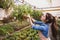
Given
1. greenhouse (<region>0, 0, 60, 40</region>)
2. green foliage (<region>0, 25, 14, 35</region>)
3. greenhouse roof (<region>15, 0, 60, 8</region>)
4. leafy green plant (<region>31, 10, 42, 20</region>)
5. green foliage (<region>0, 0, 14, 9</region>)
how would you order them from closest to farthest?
greenhouse (<region>0, 0, 60, 40</region>) → green foliage (<region>0, 0, 14, 9</region>) → green foliage (<region>0, 25, 14, 35</region>) → leafy green plant (<region>31, 10, 42, 20</region>) → greenhouse roof (<region>15, 0, 60, 8</region>)

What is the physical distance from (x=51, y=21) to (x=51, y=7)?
707mm

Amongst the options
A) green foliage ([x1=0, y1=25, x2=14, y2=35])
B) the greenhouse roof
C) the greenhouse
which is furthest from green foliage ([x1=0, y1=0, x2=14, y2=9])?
the greenhouse roof

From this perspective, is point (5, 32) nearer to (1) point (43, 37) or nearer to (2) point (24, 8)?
(2) point (24, 8)

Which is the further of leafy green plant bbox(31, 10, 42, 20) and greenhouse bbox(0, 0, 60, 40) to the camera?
leafy green plant bbox(31, 10, 42, 20)

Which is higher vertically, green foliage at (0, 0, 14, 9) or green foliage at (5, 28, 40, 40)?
green foliage at (0, 0, 14, 9)

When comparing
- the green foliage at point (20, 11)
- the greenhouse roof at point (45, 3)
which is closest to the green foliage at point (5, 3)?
the green foliage at point (20, 11)

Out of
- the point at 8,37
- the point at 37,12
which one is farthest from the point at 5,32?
the point at 37,12

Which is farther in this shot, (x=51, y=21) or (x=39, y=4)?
(x=39, y=4)

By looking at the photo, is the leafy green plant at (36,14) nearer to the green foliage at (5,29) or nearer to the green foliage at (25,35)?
the green foliage at (25,35)

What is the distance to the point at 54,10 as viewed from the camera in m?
2.71

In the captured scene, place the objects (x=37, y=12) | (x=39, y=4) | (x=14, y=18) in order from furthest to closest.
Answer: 1. (x=39, y=4)
2. (x=37, y=12)
3. (x=14, y=18)

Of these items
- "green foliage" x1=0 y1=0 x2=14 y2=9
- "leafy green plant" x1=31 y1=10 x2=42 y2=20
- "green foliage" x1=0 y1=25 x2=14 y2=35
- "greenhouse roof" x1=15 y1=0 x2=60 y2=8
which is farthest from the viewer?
"greenhouse roof" x1=15 y1=0 x2=60 y2=8

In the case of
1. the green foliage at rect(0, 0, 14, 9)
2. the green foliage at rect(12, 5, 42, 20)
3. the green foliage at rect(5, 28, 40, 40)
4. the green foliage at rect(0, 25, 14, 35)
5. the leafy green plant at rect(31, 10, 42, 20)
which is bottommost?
the green foliage at rect(5, 28, 40, 40)

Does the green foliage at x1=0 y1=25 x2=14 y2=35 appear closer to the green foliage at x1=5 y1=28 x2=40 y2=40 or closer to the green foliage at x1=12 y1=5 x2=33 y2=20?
the green foliage at x1=5 y1=28 x2=40 y2=40
